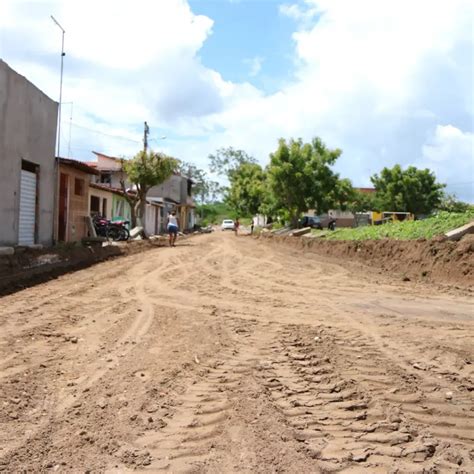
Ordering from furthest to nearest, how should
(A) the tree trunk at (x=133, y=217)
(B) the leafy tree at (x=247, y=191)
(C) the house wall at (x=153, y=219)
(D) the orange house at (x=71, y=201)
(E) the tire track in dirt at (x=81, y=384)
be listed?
(B) the leafy tree at (x=247, y=191), (C) the house wall at (x=153, y=219), (A) the tree trunk at (x=133, y=217), (D) the orange house at (x=71, y=201), (E) the tire track in dirt at (x=81, y=384)

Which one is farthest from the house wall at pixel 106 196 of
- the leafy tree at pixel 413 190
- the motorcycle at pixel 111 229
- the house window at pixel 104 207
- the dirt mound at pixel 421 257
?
the leafy tree at pixel 413 190

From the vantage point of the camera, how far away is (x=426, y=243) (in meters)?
15.4

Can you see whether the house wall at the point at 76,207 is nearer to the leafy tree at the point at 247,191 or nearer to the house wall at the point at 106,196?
the house wall at the point at 106,196

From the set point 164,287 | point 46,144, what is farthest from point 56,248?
point 164,287

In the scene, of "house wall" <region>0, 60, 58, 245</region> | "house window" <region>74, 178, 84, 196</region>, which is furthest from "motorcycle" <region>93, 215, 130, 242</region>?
"house wall" <region>0, 60, 58, 245</region>

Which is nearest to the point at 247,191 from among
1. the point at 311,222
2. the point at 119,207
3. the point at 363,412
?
the point at 311,222

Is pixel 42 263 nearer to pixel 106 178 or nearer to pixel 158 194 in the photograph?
pixel 106 178

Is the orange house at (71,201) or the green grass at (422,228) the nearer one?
the green grass at (422,228)

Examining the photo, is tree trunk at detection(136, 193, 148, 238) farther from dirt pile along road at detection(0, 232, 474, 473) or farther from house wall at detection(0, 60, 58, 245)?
dirt pile along road at detection(0, 232, 474, 473)

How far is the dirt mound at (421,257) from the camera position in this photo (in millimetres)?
12953

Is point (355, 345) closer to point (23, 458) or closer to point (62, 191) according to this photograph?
point (23, 458)

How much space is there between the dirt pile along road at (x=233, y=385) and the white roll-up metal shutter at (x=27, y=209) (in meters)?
6.88

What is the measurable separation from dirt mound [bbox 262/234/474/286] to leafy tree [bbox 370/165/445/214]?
32237 mm

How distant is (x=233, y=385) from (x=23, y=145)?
1242 centimetres
